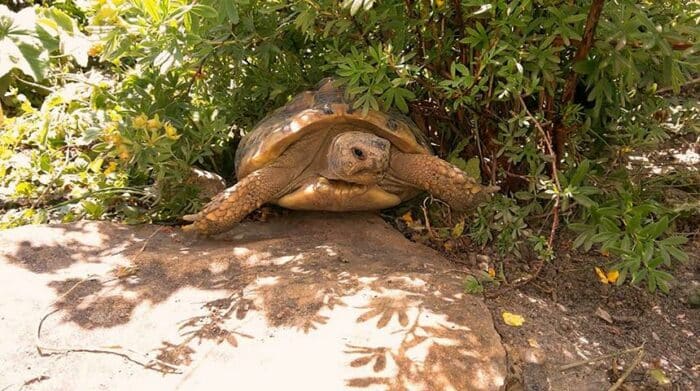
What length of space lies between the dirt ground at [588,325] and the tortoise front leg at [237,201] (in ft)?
3.37


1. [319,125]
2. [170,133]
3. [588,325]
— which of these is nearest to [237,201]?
[170,133]

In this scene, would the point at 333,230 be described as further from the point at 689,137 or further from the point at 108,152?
the point at 689,137

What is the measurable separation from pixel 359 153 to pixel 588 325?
1.36m

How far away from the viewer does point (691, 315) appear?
7.96 feet

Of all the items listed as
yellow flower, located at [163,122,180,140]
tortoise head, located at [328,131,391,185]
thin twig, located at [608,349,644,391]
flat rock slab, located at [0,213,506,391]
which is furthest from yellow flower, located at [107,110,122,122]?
thin twig, located at [608,349,644,391]

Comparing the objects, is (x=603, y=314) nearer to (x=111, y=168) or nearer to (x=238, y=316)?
(x=238, y=316)

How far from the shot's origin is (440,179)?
121 inches

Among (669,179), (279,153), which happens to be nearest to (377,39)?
(279,153)

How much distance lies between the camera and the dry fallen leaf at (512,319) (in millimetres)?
2172

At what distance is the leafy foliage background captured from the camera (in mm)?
2354

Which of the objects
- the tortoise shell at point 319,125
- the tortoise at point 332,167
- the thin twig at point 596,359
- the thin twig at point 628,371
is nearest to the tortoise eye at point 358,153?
the tortoise at point 332,167

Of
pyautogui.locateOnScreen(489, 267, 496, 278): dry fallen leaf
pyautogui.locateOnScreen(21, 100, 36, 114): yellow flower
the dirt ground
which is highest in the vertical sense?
pyautogui.locateOnScreen(21, 100, 36, 114): yellow flower

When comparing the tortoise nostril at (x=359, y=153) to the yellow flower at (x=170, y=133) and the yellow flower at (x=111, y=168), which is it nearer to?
the yellow flower at (x=170, y=133)

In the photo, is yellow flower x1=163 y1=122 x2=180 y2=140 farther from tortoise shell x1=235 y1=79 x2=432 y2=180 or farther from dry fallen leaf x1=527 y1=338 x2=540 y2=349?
dry fallen leaf x1=527 y1=338 x2=540 y2=349
